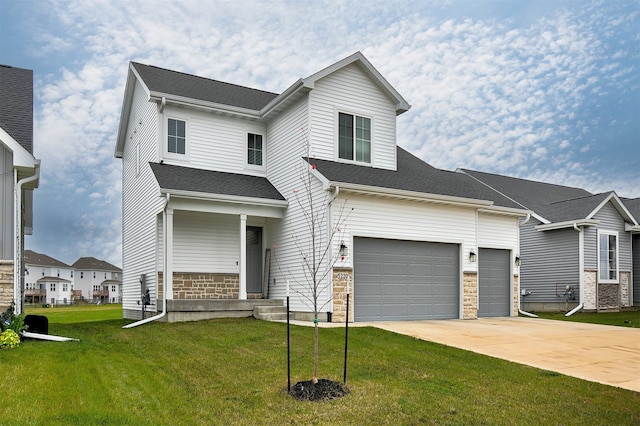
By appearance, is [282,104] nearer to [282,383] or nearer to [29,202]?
[29,202]

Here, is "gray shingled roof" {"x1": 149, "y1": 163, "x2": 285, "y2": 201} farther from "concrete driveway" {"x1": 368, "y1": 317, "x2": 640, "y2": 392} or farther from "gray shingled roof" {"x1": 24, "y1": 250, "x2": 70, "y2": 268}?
"gray shingled roof" {"x1": 24, "y1": 250, "x2": 70, "y2": 268}

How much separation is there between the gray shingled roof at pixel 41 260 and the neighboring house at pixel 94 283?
279 centimetres

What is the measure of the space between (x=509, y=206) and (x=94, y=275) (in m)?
69.6

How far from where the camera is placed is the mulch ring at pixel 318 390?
22.5ft

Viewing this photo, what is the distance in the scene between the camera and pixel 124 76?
20609mm

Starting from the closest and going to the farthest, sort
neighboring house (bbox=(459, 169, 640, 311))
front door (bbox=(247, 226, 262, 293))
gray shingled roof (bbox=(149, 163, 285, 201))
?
gray shingled roof (bbox=(149, 163, 285, 201))
front door (bbox=(247, 226, 262, 293))
neighboring house (bbox=(459, 169, 640, 311))

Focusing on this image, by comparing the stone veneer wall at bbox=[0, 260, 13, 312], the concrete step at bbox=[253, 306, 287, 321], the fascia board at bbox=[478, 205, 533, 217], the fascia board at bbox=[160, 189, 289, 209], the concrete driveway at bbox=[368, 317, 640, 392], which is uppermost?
the fascia board at bbox=[160, 189, 289, 209]

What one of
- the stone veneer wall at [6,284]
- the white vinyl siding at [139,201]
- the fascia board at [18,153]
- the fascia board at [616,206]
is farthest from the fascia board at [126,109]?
the fascia board at [616,206]

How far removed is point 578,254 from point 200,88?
1666 centimetres

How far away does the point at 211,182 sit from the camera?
52.9 ft

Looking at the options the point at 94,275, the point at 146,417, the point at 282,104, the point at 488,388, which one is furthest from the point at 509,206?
the point at 94,275

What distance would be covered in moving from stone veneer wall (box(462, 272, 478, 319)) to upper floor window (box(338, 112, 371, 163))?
4.96m

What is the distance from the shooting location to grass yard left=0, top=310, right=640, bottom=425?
6.16 metres

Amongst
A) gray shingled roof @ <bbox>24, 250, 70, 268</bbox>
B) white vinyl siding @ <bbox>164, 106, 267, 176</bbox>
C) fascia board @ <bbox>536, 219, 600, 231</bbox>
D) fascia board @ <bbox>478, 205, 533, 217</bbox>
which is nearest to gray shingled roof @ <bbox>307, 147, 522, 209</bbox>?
fascia board @ <bbox>478, 205, 533, 217</bbox>
